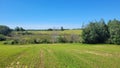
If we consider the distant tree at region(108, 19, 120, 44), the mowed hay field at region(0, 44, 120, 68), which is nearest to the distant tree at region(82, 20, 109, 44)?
the distant tree at region(108, 19, 120, 44)

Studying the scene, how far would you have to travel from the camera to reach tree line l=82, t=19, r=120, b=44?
62.6m

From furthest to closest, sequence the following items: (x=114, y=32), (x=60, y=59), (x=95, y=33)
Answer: (x=95, y=33), (x=114, y=32), (x=60, y=59)

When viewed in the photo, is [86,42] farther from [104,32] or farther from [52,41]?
[52,41]

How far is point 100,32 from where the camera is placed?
216ft

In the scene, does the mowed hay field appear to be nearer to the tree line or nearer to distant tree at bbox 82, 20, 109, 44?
the tree line

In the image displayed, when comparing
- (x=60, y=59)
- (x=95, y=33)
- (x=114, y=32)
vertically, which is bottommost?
(x=60, y=59)

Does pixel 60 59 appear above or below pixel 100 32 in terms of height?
below

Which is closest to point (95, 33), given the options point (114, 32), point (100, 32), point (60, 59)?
point (100, 32)

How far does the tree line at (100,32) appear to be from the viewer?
62.6 metres

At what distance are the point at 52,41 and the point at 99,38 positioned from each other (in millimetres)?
20102

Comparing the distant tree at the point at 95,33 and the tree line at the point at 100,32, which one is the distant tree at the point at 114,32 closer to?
the tree line at the point at 100,32

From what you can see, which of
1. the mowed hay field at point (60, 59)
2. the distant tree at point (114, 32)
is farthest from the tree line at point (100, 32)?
the mowed hay field at point (60, 59)

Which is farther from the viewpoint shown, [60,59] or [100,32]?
[100,32]

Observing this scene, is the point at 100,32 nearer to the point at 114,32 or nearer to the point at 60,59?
the point at 114,32
